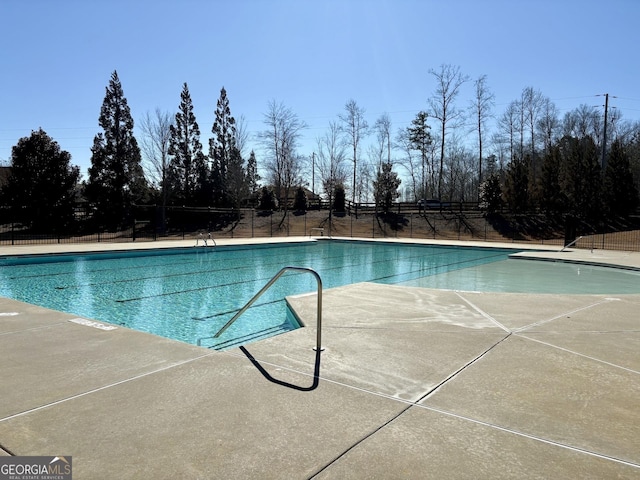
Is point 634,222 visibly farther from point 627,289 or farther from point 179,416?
point 179,416

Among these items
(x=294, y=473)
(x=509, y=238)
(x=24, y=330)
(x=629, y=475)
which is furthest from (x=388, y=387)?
(x=509, y=238)

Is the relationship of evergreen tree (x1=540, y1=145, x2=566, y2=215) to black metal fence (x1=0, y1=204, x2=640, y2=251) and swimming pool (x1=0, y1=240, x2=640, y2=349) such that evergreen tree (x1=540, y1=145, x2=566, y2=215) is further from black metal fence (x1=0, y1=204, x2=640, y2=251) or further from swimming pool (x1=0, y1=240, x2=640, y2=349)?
swimming pool (x1=0, y1=240, x2=640, y2=349)

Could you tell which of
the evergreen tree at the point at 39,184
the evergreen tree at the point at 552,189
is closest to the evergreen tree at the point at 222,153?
the evergreen tree at the point at 39,184

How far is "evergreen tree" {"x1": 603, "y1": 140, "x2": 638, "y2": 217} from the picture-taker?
2836 centimetres

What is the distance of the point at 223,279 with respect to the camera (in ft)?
36.2

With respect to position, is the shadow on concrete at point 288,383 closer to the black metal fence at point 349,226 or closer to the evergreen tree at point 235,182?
the black metal fence at point 349,226

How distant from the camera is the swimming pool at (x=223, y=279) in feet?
23.3

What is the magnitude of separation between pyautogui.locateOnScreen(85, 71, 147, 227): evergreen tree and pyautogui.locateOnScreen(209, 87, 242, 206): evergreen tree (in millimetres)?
6215

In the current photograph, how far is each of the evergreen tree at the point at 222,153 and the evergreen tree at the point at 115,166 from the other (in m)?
6.21

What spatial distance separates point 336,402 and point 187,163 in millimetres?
36351

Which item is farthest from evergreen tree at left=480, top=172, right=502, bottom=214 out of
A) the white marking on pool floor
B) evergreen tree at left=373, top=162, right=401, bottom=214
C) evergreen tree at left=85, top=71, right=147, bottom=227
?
the white marking on pool floor

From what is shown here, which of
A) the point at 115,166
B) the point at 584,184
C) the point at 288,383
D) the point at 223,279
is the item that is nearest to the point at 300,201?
the point at 115,166

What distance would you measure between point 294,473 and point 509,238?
26744mm

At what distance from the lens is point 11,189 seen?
2608cm
